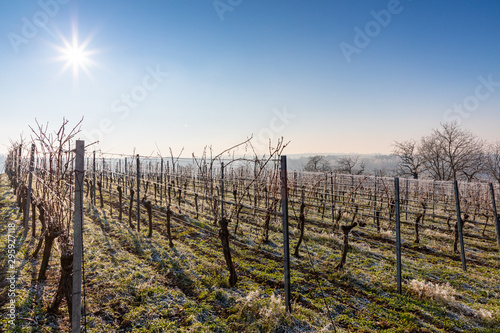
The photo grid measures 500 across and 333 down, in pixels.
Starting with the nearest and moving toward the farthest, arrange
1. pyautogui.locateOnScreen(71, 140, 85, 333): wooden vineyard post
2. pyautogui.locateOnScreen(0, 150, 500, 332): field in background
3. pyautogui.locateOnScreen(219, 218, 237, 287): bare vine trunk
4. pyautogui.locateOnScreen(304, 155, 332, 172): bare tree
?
pyautogui.locateOnScreen(71, 140, 85, 333): wooden vineyard post < pyautogui.locateOnScreen(0, 150, 500, 332): field in background < pyautogui.locateOnScreen(219, 218, 237, 287): bare vine trunk < pyautogui.locateOnScreen(304, 155, 332, 172): bare tree

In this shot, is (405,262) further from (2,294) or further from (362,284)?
(2,294)

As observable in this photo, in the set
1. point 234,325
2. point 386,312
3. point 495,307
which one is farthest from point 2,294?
point 495,307

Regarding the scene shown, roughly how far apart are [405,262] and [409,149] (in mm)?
25620

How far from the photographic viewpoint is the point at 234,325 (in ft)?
11.1

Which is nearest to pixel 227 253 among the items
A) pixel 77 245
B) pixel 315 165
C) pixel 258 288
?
pixel 258 288

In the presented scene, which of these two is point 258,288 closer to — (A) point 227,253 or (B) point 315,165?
(A) point 227,253

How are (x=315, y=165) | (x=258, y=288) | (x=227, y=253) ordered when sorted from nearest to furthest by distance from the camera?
(x=258, y=288)
(x=227, y=253)
(x=315, y=165)

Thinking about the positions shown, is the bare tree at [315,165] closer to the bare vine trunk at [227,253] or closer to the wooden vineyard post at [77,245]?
the bare vine trunk at [227,253]

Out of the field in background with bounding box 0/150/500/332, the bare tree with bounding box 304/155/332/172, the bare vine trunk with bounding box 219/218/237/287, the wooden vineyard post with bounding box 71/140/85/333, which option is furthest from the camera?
the bare tree with bounding box 304/155/332/172

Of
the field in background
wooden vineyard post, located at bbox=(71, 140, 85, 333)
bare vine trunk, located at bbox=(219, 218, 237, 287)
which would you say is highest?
wooden vineyard post, located at bbox=(71, 140, 85, 333)

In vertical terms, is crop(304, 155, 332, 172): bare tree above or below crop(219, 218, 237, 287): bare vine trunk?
above

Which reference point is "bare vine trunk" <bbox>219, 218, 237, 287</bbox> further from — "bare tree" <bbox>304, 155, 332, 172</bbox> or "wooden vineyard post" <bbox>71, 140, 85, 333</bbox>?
"bare tree" <bbox>304, 155, 332, 172</bbox>

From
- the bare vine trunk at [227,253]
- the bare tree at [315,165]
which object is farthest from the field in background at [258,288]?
the bare tree at [315,165]

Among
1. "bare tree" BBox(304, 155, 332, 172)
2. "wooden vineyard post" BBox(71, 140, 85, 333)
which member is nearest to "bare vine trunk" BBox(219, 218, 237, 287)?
"wooden vineyard post" BBox(71, 140, 85, 333)
